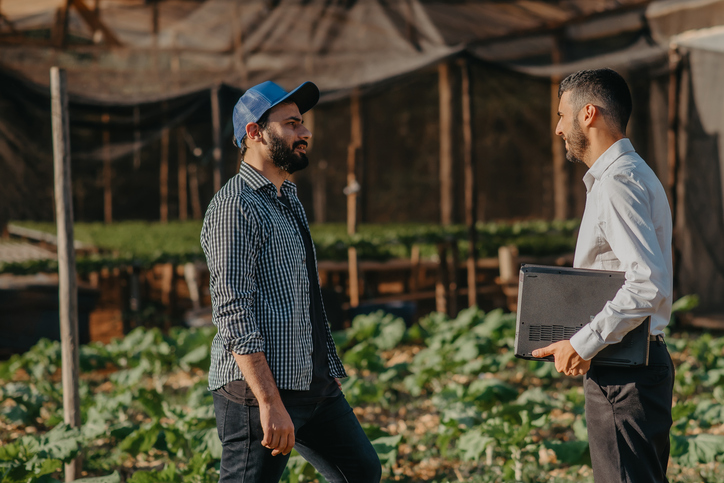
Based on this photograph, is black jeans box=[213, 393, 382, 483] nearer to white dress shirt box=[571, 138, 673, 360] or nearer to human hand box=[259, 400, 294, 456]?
human hand box=[259, 400, 294, 456]

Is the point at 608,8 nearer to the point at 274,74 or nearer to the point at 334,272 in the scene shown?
the point at 274,74

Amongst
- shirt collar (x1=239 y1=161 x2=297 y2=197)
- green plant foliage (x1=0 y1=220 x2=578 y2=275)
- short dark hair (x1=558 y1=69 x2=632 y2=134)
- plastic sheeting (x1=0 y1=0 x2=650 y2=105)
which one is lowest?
green plant foliage (x1=0 y1=220 x2=578 y2=275)

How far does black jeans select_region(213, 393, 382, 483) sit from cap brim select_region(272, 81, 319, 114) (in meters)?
1.07

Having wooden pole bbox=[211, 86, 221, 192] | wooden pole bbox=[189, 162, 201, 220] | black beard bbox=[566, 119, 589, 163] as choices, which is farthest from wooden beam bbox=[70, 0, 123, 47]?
wooden pole bbox=[189, 162, 201, 220]

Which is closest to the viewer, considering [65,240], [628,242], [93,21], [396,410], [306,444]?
[628,242]

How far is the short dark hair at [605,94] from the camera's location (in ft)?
7.84

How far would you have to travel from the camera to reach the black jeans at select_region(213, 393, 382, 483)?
2346 mm

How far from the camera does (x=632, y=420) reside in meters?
2.31

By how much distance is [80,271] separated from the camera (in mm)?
8688

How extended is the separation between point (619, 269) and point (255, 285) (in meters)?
1.18

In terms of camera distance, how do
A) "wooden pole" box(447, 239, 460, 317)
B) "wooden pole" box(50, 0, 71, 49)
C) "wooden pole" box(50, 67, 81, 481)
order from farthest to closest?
1. "wooden pole" box(447, 239, 460, 317)
2. "wooden pole" box(50, 0, 71, 49)
3. "wooden pole" box(50, 67, 81, 481)

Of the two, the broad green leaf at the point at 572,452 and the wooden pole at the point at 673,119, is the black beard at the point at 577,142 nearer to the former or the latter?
the broad green leaf at the point at 572,452

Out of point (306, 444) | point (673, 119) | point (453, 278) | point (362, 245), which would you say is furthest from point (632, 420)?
point (453, 278)

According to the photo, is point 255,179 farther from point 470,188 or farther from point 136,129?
point 470,188
